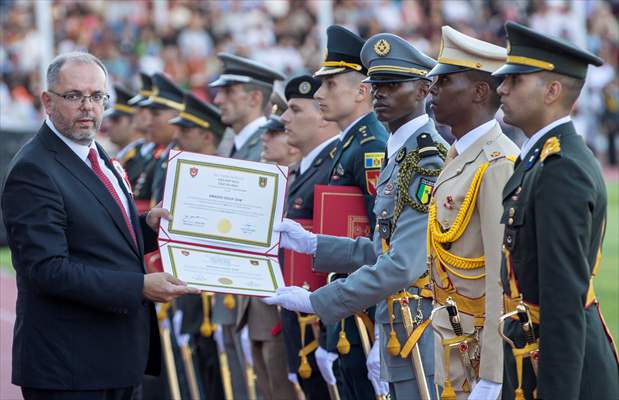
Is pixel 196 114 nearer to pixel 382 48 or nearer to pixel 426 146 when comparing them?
pixel 382 48

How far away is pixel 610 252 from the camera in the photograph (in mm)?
15117

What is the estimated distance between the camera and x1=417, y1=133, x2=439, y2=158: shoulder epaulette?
569 cm

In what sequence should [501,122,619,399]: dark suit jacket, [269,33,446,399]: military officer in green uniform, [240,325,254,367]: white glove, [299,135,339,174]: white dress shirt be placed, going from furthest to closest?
1. [240,325,254,367]: white glove
2. [299,135,339,174]: white dress shirt
3. [269,33,446,399]: military officer in green uniform
4. [501,122,619,399]: dark suit jacket

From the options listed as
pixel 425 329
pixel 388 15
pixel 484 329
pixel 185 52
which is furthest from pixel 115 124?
pixel 388 15

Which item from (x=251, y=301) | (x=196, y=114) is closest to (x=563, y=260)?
(x=251, y=301)

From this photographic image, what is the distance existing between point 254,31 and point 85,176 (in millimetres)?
21267

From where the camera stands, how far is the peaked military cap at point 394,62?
19.3ft

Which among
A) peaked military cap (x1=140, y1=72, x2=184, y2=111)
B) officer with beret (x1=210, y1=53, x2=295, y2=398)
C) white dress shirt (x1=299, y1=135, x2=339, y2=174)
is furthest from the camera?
peaked military cap (x1=140, y1=72, x2=184, y2=111)

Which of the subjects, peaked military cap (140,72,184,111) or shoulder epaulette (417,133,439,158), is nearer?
shoulder epaulette (417,133,439,158)

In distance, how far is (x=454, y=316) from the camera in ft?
16.9

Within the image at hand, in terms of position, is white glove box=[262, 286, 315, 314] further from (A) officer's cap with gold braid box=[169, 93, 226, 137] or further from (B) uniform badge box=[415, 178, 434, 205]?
(A) officer's cap with gold braid box=[169, 93, 226, 137]

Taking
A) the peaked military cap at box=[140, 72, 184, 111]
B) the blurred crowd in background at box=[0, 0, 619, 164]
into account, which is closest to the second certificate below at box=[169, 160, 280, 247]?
the peaked military cap at box=[140, 72, 184, 111]

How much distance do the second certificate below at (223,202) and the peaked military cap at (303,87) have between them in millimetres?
1767

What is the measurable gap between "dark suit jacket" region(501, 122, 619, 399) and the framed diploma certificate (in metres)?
1.65
